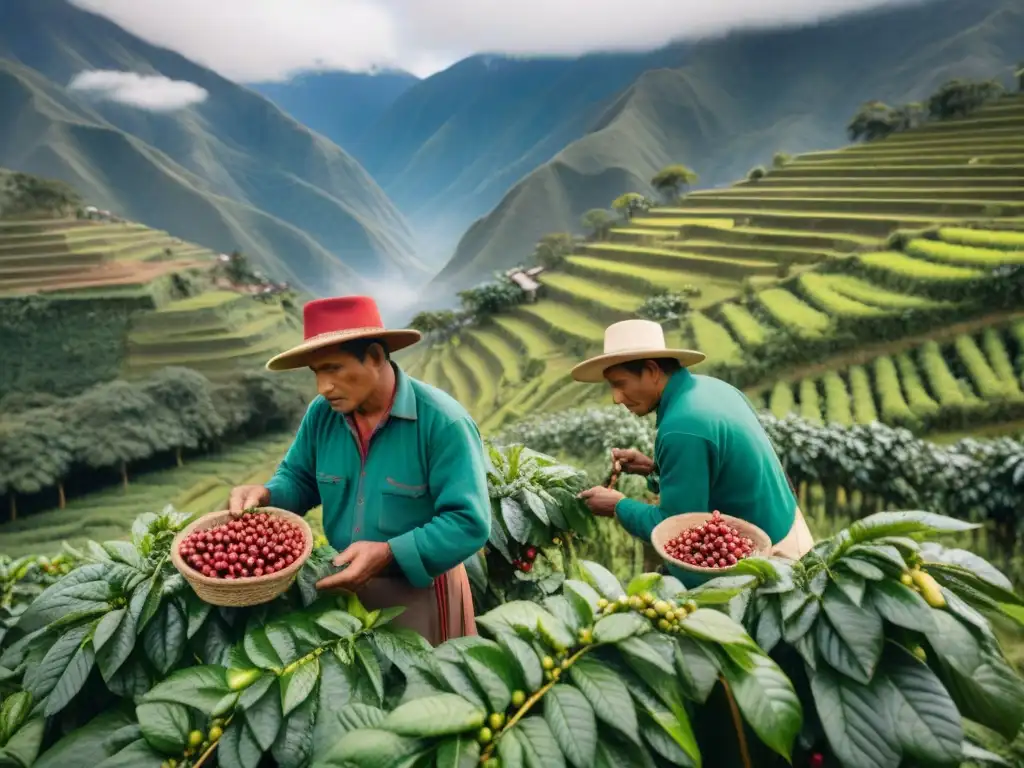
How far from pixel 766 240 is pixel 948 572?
13.5 metres

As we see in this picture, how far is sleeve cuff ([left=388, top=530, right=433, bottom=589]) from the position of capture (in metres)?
1.17

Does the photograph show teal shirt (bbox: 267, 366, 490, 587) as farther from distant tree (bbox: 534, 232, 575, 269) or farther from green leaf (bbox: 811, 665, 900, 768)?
distant tree (bbox: 534, 232, 575, 269)

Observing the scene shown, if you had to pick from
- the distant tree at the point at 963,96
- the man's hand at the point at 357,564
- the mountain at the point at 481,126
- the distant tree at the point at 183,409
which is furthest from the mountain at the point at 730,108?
the man's hand at the point at 357,564

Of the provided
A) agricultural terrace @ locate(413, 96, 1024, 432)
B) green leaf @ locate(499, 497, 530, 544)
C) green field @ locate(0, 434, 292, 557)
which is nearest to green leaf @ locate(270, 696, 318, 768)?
green leaf @ locate(499, 497, 530, 544)

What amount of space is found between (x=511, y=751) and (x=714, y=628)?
27 centimetres

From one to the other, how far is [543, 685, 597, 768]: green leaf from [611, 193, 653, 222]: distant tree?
20275 millimetres

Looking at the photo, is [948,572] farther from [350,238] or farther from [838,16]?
[350,238]

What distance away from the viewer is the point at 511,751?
1.99 ft

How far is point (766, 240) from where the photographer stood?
1294 centimetres

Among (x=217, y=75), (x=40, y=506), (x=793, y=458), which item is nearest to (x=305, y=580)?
(x=793, y=458)

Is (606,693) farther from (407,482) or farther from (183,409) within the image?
(183,409)

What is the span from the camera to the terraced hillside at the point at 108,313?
16.0 metres

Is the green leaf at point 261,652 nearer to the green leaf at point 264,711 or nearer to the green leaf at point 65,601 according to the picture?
the green leaf at point 264,711

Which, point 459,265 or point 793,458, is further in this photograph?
point 459,265
